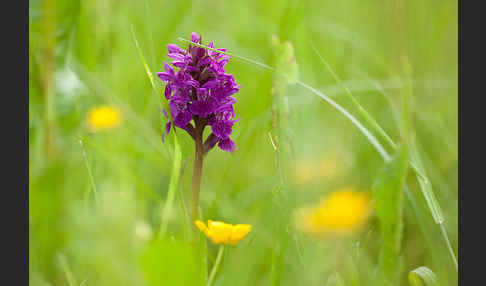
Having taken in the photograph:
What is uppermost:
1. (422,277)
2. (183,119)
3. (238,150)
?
(183,119)

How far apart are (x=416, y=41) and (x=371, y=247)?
1728 mm

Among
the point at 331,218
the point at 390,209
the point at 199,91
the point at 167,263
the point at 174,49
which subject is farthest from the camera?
the point at 174,49

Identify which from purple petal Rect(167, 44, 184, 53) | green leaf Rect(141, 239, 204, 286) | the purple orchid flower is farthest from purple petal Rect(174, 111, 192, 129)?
green leaf Rect(141, 239, 204, 286)

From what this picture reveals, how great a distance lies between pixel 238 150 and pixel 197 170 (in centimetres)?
63

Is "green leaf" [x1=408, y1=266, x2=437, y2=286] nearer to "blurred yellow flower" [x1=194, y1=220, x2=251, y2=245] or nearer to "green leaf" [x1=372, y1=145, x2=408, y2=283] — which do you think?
"green leaf" [x1=372, y1=145, x2=408, y2=283]

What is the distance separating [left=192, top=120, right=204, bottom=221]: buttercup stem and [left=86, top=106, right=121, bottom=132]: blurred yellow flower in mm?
759

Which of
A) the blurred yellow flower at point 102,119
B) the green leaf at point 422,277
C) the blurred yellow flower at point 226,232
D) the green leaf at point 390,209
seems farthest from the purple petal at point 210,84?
the blurred yellow flower at point 102,119

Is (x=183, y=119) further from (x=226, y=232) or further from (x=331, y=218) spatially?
(x=331, y=218)

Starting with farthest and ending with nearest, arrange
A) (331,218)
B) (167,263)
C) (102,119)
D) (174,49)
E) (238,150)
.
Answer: (102,119)
(238,150)
(174,49)
(331,218)
(167,263)

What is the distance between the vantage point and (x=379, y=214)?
1.15 metres

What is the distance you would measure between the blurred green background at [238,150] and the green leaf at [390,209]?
0.06 meters

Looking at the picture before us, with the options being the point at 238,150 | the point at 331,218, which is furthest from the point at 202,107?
the point at 238,150

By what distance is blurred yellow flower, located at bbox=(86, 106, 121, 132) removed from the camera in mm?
2033

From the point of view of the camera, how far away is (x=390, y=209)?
114 centimetres
